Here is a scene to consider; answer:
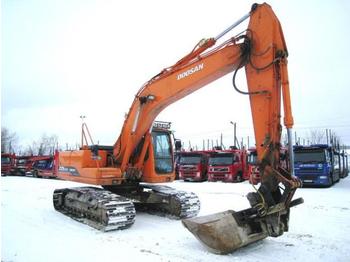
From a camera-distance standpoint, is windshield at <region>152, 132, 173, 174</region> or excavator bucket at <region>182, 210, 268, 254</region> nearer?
excavator bucket at <region>182, 210, 268, 254</region>

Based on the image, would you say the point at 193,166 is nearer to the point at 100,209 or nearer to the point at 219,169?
the point at 219,169

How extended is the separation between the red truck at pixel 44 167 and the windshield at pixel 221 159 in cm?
1314

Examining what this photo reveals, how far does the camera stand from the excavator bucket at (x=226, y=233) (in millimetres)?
5980

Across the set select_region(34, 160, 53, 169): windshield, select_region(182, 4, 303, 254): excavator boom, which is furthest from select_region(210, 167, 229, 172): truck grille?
select_region(182, 4, 303, 254): excavator boom

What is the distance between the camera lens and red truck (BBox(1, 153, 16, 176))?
31.0 metres

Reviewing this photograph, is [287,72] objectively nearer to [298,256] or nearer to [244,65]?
[244,65]

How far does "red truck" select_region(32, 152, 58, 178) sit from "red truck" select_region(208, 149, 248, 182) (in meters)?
13.2

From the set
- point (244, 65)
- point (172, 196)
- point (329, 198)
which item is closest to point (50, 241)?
point (172, 196)

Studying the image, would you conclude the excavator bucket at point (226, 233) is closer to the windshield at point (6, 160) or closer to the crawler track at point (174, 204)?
the crawler track at point (174, 204)

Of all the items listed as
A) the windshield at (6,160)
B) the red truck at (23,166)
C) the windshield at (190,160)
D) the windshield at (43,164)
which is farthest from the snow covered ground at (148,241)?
the red truck at (23,166)

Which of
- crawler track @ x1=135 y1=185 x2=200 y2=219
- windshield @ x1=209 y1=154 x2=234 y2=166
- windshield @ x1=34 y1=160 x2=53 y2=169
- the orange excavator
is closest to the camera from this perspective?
the orange excavator

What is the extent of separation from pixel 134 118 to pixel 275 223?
4852 millimetres

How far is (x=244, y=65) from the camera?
6883mm

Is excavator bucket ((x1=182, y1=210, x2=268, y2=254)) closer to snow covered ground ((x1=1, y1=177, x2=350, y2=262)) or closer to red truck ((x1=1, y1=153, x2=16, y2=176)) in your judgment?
snow covered ground ((x1=1, y1=177, x2=350, y2=262))
